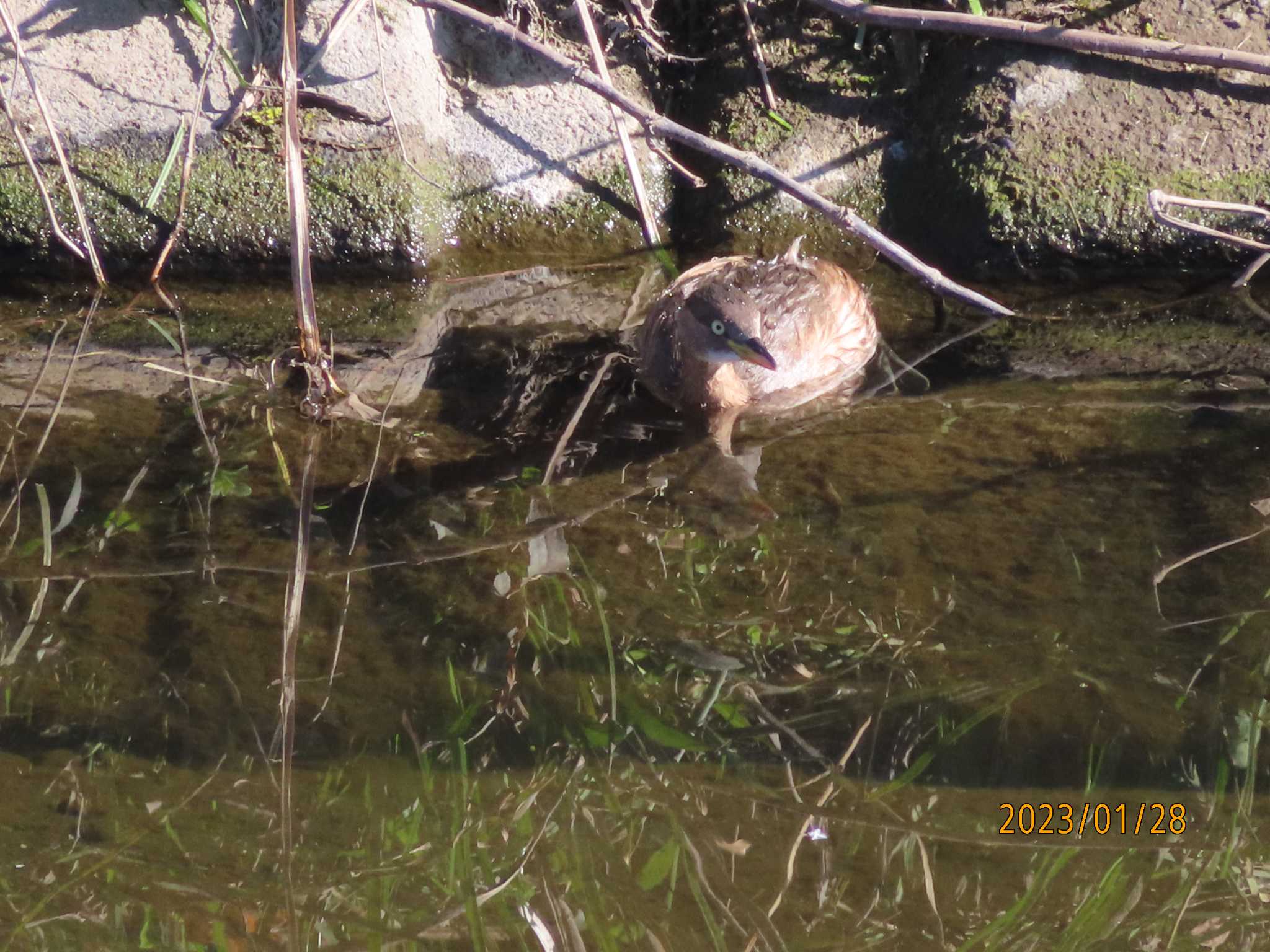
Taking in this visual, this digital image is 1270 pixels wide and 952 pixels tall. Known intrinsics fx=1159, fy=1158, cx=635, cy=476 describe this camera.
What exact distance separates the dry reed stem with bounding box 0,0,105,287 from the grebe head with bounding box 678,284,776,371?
2.72 metres

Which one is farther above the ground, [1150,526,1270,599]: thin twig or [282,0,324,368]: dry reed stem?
[282,0,324,368]: dry reed stem

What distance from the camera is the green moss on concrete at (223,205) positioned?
5664mm

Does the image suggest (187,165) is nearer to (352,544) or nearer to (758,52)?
(352,544)

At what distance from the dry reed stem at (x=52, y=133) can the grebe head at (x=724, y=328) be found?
2.72 m

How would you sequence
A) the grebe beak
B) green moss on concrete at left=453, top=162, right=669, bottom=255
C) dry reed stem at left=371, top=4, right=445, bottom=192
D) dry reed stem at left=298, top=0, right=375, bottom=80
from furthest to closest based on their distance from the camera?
green moss on concrete at left=453, top=162, right=669, bottom=255, dry reed stem at left=371, top=4, right=445, bottom=192, dry reed stem at left=298, top=0, right=375, bottom=80, the grebe beak

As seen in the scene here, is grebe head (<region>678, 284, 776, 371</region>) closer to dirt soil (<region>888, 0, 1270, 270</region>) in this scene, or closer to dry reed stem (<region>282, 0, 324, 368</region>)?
dirt soil (<region>888, 0, 1270, 270</region>)

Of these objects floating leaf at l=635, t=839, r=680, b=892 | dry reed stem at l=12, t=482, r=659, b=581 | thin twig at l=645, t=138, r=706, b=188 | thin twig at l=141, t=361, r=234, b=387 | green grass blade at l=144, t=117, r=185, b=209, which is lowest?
floating leaf at l=635, t=839, r=680, b=892

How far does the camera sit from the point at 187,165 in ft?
17.5

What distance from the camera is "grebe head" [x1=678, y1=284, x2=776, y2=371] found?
4648mm

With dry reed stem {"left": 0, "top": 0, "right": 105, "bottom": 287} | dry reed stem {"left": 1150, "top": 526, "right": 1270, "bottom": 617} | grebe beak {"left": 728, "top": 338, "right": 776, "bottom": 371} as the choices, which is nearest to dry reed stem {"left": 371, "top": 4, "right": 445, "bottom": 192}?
dry reed stem {"left": 0, "top": 0, "right": 105, "bottom": 287}

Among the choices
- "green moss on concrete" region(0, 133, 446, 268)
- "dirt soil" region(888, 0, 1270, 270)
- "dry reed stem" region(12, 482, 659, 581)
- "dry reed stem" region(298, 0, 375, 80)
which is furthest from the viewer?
"green moss on concrete" region(0, 133, 446, 268)

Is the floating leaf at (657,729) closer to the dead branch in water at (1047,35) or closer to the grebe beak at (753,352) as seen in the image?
the grebe beak at (753,352)

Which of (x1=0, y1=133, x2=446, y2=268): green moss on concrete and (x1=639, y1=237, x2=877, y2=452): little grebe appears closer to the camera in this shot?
(x1=639, y1=237, x2=877, y2=452): little grebe

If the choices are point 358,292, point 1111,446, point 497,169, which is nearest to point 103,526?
point 358,292
